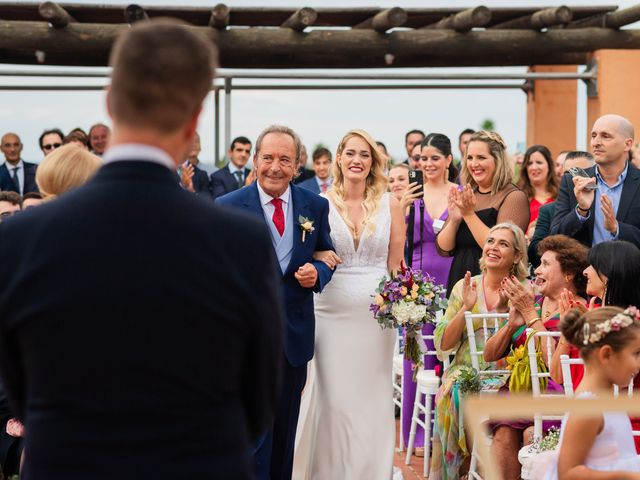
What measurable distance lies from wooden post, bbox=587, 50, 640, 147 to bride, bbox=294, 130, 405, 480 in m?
7.47

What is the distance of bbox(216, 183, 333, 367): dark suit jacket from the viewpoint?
668 centimetres

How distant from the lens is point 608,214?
713cm

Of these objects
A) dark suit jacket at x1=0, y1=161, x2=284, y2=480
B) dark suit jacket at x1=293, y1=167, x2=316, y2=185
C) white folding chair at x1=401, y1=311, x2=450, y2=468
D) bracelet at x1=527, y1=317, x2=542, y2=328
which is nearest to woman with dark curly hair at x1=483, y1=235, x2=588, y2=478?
bracelet at x1=527, y1=317, x2=542, y2=328

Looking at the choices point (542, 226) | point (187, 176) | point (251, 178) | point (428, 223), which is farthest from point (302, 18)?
point (542, 226)

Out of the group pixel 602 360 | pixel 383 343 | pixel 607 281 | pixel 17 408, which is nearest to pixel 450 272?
pixel 383 343

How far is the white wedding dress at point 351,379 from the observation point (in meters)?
7.26

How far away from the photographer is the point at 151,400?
2.22 metres

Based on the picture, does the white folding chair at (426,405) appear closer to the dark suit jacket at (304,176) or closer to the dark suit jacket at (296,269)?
the dark suit jacket at (296,269)

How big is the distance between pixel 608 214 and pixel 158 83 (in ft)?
17.4

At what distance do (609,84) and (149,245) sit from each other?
12.6 m

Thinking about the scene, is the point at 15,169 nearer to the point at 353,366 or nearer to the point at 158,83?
the point at 353,366

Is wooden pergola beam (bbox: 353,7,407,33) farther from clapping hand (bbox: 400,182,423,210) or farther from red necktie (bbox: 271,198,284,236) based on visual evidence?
red necktie (bbox: 271,198,284,236)

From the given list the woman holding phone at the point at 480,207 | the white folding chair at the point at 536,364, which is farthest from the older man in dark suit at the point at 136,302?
the woman holding phone at the point at 480,207

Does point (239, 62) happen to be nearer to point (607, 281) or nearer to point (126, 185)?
point (607, 281)
